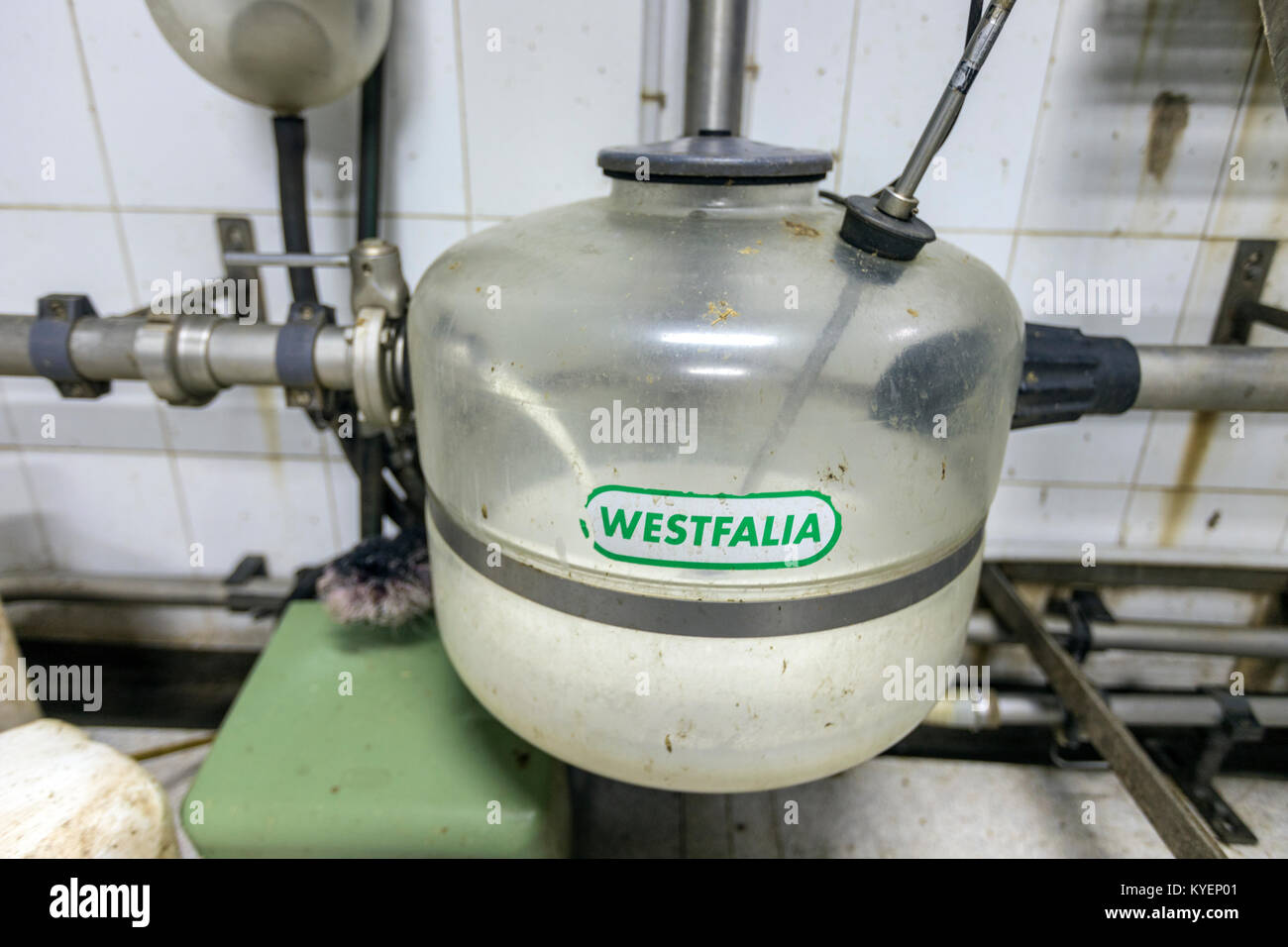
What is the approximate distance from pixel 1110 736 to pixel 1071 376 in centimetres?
37

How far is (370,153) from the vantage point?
2.53 ft

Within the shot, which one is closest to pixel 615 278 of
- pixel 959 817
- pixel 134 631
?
pixel 959 817

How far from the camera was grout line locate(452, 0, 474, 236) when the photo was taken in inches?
30.2

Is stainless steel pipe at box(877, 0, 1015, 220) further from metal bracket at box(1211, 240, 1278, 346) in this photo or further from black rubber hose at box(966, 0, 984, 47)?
metal bracket at box(1211, 240, 1278, 346)

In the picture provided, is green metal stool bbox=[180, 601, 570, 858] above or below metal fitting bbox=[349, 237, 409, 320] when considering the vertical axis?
below

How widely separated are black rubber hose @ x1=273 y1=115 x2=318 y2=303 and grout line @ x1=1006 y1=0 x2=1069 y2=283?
2.51ft

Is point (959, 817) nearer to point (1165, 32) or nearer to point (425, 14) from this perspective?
point (1165, 32)

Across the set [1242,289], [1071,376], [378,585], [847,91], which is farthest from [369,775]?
[1242,289]

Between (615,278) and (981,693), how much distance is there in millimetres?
710

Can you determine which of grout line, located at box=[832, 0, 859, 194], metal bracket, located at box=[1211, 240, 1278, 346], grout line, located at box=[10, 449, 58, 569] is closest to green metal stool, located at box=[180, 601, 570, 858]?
grout line, located at box=[10, 449, 58, 569]

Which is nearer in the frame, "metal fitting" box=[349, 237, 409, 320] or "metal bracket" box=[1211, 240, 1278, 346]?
"metal fitting" box=[349, 237, 409, 320]

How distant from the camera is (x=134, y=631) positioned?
1095mm

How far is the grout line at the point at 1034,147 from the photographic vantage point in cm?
75

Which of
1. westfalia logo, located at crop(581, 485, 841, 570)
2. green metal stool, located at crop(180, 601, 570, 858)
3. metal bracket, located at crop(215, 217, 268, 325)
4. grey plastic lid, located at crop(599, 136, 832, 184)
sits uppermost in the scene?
grey plastic lid, located at crop(599, 136, 832, 184)
